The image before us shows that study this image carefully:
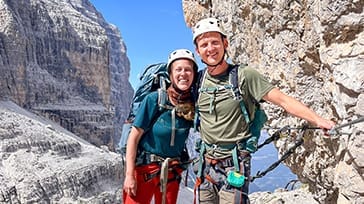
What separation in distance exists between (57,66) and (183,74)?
64.1 metres

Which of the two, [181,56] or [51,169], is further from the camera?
[51,169]

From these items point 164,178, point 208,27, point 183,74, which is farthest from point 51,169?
point 208,27

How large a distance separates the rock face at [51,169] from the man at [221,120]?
23142 mm

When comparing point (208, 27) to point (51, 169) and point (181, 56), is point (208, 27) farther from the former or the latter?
point (51, 169)

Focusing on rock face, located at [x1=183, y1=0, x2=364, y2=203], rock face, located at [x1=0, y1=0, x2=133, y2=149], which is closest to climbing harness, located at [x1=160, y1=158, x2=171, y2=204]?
rock face, located at [x1=183, y1=0, x2=364, y2=203]

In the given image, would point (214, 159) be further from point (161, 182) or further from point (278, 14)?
point (278, 14)

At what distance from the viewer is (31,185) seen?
25.4 metres

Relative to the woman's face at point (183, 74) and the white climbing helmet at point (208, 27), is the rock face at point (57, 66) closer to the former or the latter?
the woman's face at point (183, 74)

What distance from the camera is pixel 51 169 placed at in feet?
94.1

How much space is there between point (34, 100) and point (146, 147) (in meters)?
55.4

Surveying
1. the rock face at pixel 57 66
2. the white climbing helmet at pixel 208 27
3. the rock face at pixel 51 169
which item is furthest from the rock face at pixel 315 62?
the rock face at pixel 57 66

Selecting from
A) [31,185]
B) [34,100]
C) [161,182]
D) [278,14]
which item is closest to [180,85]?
[161,182]

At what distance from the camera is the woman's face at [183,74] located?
3768 mm

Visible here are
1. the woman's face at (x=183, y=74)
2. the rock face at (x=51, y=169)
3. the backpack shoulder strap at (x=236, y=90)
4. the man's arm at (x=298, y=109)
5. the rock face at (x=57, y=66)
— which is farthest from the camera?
the rock face at (x=57, y=66)
